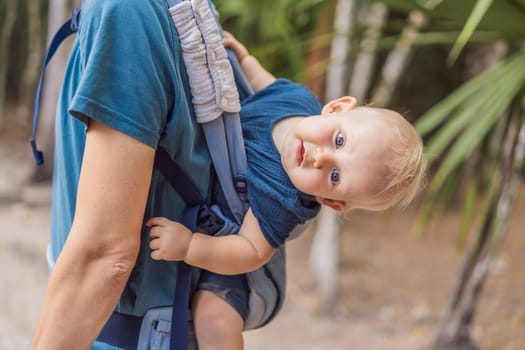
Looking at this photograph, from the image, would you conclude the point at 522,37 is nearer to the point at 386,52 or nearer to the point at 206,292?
the point at 206,292

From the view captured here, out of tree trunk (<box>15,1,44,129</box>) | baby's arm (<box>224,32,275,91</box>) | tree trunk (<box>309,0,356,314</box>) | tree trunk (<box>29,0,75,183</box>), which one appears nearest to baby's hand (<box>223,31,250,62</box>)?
baby's arm (<box>224,32,275,91</box>)

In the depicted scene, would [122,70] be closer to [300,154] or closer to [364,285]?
[300,154]

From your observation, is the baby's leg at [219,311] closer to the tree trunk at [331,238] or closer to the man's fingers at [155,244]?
the man's fingers at [155,244]

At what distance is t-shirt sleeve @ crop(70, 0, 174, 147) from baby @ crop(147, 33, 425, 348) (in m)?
0.18

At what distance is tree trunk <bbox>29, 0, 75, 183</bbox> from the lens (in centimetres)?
383

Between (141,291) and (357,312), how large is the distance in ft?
8.68

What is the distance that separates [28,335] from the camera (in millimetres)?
Result: 2537

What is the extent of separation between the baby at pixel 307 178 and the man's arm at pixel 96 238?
10 centimetres

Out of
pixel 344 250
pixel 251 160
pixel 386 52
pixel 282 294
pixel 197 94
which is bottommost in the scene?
pixel 344 250

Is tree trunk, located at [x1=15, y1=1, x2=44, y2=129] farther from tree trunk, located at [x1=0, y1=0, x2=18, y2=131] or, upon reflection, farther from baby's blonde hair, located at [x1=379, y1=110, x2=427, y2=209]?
baby's blonde hair, located at [x1=379, y1=110, x2=427, y2=209]

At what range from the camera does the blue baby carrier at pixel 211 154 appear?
0.89 m

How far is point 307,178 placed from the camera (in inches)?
37.7

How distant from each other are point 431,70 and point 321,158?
178 inches

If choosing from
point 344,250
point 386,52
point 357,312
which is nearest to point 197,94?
point 357,312
